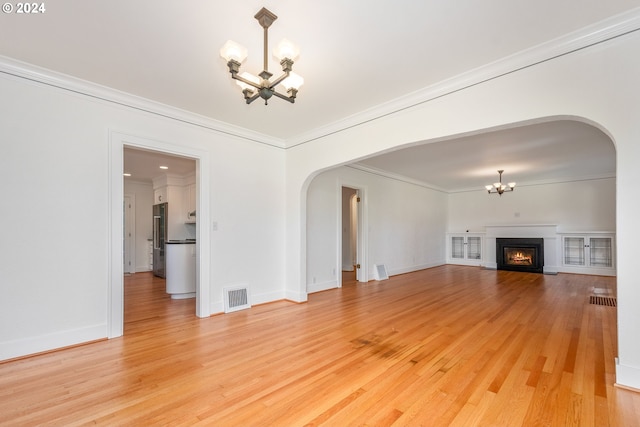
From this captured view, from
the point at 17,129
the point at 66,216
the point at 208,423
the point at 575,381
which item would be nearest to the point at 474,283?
the point at 575,381

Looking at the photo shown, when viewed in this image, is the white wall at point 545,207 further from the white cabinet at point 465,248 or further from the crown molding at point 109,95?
the crown molding at point 109,95

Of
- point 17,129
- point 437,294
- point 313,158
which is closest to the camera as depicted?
point 17,129

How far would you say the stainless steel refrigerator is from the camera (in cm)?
721

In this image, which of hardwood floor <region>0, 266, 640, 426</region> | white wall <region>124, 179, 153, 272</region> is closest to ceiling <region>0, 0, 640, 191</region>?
hardwood floor <region>0, 266, 640, 426</region>

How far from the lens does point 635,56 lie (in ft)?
6.97

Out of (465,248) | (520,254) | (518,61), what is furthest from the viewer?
(465,248)

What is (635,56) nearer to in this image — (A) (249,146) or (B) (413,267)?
(A) (249,146)

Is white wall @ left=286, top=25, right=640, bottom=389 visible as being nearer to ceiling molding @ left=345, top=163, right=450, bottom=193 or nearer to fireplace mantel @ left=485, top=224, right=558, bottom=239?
ceiling molding @ left=345, top=163, right=450, bottom=193

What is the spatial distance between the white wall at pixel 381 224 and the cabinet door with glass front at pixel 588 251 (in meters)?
3.27

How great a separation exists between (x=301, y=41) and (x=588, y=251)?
925 centimetres

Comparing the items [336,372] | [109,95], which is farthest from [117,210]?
[336,372]

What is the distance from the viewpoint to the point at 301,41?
241 centimetres

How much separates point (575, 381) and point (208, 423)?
109 inches

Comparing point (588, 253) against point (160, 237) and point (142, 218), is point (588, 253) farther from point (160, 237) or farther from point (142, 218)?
point (142, 218)
